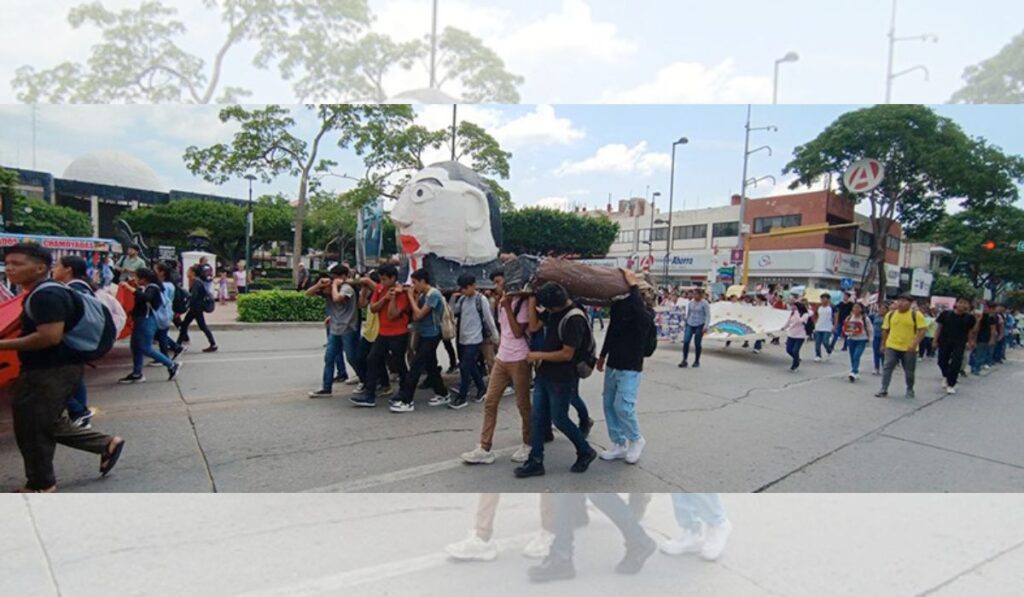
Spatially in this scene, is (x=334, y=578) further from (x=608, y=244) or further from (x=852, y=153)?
(x=852, y=153)

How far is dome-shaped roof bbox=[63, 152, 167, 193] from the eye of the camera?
1391 mm

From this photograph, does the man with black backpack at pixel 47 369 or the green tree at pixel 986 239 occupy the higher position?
the green tree at pixel 986 239

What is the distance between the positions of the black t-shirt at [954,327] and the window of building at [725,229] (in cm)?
101

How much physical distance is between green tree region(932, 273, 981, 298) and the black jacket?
1.13m

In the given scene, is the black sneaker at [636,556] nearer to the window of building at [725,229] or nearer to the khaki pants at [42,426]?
the window of building at [725,229]

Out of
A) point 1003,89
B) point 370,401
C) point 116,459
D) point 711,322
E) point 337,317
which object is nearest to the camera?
point 116,459

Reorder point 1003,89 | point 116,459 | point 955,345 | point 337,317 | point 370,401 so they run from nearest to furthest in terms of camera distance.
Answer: point 116,459 < point 1003,89 < point 370,401 < point 955,345 < point 337,317

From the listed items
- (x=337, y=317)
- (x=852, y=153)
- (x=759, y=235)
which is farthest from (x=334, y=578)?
(x=852, y=153)

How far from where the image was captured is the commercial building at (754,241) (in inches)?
56.9

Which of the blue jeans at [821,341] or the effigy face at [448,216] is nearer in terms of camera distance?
the effigy face at [448,216]

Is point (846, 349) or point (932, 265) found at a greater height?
point (932, 265)

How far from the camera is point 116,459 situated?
1.42 meters

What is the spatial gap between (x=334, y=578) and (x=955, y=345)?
2858 millimetres

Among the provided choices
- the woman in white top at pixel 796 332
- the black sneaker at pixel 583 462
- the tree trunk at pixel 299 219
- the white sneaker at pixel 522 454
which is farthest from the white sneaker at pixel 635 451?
the tree trunk at pixel 299 219
